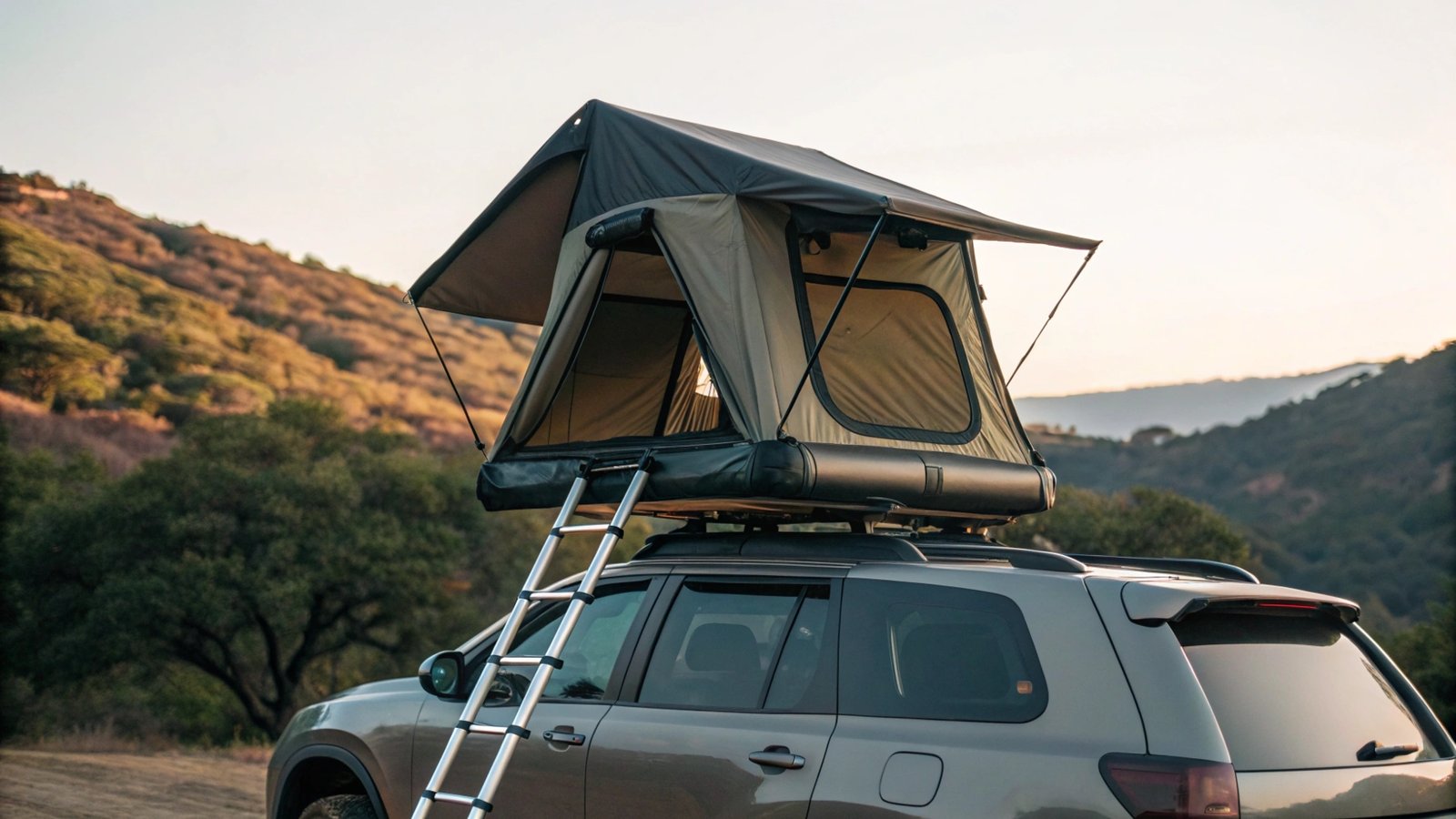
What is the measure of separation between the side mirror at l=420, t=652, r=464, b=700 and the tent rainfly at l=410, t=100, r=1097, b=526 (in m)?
0.91

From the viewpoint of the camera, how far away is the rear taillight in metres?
3.21

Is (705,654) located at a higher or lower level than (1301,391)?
lower

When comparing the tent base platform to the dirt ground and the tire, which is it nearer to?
the tire

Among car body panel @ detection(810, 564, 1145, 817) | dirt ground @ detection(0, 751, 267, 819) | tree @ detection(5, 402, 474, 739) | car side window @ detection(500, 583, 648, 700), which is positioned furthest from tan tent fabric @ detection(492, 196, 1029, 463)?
tree @ detection(5, 402, 474, 739)

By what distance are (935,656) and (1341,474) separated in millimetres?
56673

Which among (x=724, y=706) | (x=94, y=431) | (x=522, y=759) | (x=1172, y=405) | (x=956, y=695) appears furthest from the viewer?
(x=1172, y=405)

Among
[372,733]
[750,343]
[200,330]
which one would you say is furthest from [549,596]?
[200,330]

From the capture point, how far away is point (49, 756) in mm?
13023

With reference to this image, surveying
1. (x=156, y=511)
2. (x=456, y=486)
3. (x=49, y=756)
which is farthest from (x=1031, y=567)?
(x=456, y=486)

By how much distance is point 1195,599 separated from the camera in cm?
354

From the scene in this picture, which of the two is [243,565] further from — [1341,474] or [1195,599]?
[1341,474]

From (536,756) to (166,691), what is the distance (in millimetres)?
22324

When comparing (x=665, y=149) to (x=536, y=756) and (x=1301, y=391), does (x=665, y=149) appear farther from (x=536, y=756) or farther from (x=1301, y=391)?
(x=1301, y=391)

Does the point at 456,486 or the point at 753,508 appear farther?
the point at 456,486
